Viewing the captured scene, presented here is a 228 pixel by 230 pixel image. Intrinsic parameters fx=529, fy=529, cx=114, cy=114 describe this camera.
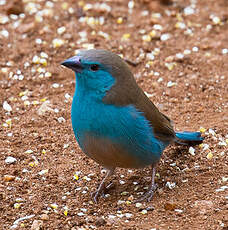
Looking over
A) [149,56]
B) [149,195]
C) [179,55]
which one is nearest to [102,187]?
[149,195]

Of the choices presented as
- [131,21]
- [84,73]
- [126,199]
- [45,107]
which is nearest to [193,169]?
[126,199]

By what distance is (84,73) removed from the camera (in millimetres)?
4094

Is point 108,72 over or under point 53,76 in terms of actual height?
over

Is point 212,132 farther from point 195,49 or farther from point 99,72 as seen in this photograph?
point 195,49

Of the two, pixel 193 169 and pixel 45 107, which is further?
pixel 45 107

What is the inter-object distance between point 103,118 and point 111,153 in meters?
0.29

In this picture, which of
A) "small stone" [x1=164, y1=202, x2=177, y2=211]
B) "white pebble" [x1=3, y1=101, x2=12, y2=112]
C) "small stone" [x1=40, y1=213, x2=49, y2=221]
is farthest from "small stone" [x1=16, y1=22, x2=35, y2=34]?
"small stone" [x1=164, y1=202, x2=177, y2=211]

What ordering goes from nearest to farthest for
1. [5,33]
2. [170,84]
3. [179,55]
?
1. [170,84]
2. [179,55]
3. [5,33]

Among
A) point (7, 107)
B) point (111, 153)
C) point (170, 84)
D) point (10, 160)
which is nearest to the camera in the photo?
point (111, 153)

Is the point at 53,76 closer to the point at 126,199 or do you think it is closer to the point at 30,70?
the point at 30,70

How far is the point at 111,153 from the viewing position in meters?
4.15

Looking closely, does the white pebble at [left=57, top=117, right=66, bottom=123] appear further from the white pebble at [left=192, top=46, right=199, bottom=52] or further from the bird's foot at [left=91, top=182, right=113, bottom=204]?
the white pebble at [left=192, top=46, right=199, bottom=52]

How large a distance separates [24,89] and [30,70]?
1.09 ft

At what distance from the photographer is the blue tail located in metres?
4.94
